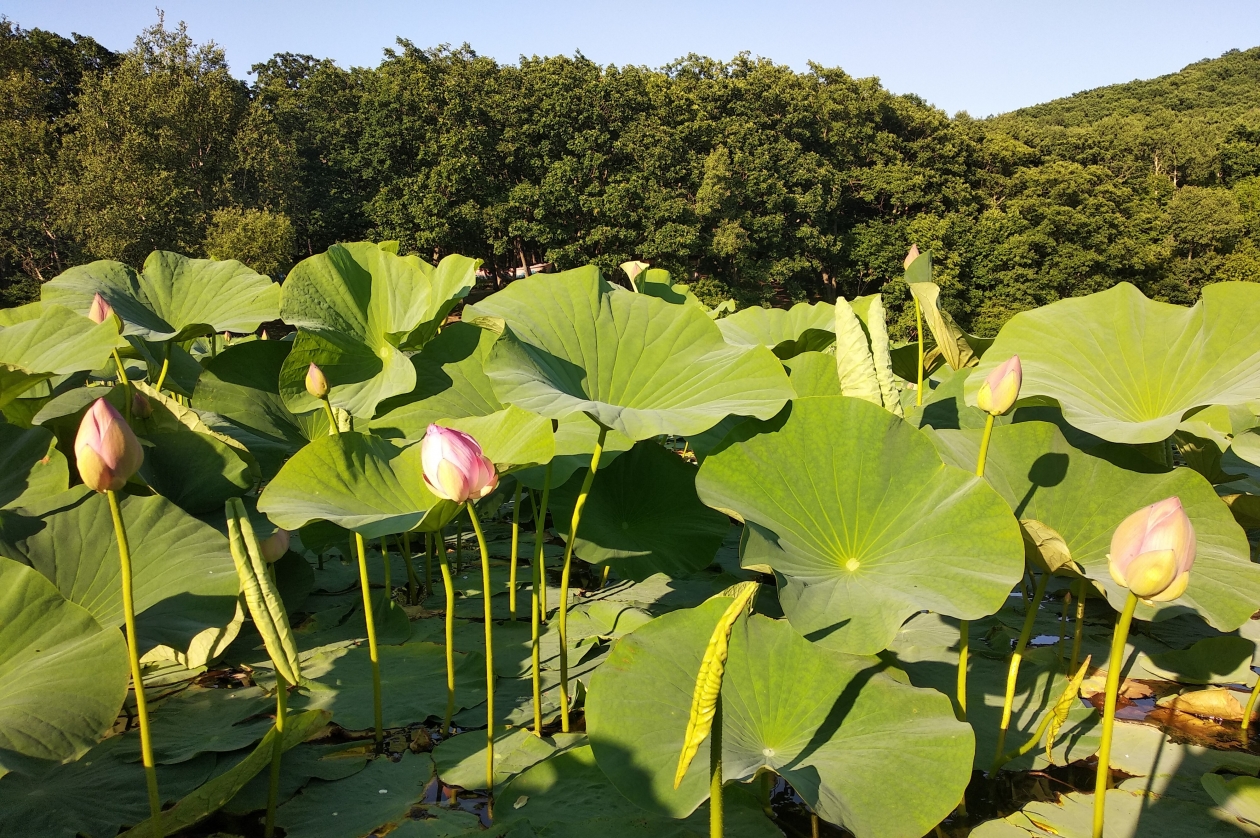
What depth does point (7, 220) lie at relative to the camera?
1889cm

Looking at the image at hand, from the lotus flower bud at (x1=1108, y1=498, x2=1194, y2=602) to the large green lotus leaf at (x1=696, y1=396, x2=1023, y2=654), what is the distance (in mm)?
205

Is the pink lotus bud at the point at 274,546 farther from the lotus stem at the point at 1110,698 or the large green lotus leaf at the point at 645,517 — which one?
the lotus stem at the point at 1110,698

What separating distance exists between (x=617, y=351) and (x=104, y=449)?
0.89 m

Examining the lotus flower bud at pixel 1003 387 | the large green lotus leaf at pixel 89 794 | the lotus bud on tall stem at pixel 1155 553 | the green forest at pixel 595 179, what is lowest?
the large green lotus leaf at pixel 89 794

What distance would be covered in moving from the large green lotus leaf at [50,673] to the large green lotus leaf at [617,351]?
0.65 m

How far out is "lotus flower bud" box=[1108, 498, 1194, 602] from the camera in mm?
753

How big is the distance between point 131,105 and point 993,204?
2539 cm

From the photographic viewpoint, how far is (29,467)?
4.33 feet

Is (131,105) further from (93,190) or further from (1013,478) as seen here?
(1013,478)

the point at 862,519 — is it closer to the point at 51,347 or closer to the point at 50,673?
the point at 50,673

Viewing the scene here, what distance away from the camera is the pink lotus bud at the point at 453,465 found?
0.96 meters

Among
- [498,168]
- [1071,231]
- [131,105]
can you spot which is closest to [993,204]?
[1071,231]

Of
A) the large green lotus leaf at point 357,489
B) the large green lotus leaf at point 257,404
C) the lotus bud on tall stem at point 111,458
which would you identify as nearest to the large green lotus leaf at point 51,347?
the large green lotus leaf at point 257,404

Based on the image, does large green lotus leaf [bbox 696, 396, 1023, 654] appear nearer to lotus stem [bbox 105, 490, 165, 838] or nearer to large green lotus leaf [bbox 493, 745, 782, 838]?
large green lotus leaf [bbox 493, 745, 782, 838]
